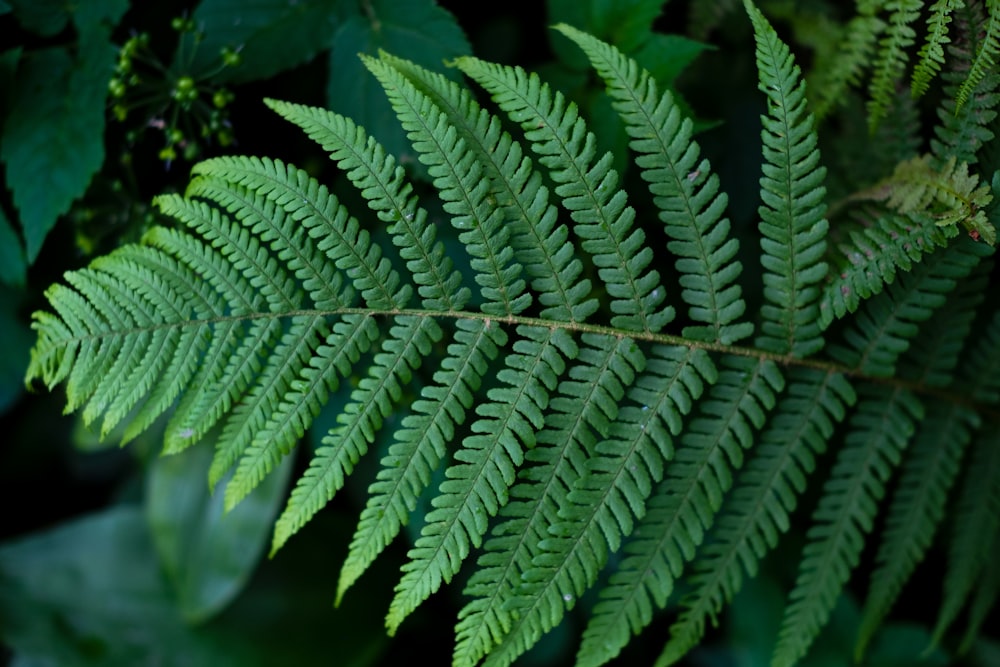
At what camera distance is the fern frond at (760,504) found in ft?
5.55

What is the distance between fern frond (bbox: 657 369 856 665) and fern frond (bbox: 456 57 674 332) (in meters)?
0.43

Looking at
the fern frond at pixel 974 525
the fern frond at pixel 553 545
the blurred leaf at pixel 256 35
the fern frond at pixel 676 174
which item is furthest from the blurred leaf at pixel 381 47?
the fern frond at pixel 974 525

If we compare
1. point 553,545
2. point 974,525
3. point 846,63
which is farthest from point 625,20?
point 974,525

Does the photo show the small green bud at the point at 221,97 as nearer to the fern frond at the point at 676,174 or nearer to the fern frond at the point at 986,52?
the fern frond at the point at 676,174

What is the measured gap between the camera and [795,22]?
2016 millimetres

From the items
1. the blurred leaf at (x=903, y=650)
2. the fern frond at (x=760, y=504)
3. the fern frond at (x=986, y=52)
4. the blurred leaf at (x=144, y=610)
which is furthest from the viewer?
the blurred leaf at (x=144, y=610)

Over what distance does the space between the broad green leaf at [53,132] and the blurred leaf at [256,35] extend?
217mm

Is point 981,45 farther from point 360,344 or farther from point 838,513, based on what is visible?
point 360,344

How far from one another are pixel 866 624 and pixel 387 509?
1.23m

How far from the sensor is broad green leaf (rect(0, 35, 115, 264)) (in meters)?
1.72

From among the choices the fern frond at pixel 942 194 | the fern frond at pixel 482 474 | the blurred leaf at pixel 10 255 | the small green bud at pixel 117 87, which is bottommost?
the fern frond at pixel 482 474

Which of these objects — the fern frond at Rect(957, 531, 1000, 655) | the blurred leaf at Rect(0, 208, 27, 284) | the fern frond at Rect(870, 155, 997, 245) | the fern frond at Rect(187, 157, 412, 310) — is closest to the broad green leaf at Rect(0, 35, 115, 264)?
the blurred leaf at Rect(0, 208, 27, 284)

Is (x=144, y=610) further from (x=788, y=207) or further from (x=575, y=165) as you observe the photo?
(x=788, y=207)

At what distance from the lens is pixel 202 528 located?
2354mm
